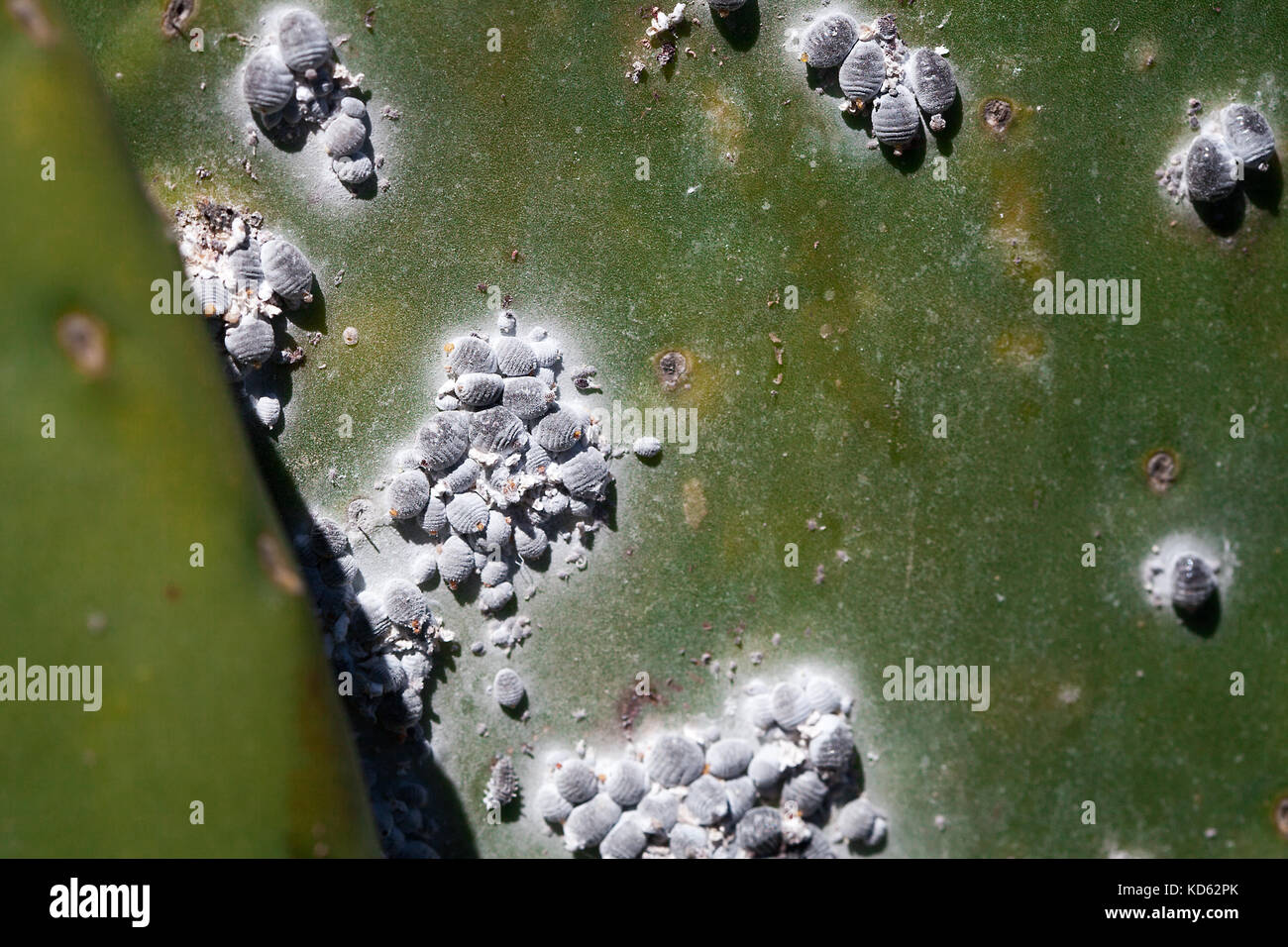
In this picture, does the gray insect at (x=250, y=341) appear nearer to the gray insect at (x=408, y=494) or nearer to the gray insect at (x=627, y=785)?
the gray insect at (x=408, y=494)

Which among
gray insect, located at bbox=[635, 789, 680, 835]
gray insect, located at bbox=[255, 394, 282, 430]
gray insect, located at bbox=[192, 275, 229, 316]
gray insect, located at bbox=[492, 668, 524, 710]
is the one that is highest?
gray insect, located at bbox=[192, 275, 229, 316]

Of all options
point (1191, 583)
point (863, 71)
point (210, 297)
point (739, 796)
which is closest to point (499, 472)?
point (210, 297)

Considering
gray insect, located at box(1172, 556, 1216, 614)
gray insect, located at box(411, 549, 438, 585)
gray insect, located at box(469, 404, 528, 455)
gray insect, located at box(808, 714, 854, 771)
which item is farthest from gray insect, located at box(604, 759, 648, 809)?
gray insect, located at box(1172, 556, 1216, 614)

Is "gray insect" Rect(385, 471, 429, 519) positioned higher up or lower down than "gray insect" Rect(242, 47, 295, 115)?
lower down

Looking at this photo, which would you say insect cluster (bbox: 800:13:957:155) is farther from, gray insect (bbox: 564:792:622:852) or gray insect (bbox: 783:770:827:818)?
gray insect (bbox: 564:792:622:852)

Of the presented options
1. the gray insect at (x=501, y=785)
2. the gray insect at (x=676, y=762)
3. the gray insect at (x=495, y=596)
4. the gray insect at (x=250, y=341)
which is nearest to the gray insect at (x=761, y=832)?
the gray insect at (x=676, y=762)

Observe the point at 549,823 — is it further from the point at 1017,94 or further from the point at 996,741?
the point at 1017,94

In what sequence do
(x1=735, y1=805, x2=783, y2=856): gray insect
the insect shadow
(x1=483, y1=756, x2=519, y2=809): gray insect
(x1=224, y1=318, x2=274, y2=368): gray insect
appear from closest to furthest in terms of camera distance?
(x1=735, y1=805, x2=783, y2=856): gray insect
(x1=224, y1=318, x2=274, y2=368): gray insect
(x1=483, y1=756, x2=519, y2=809): gray insect
the insect shadow
